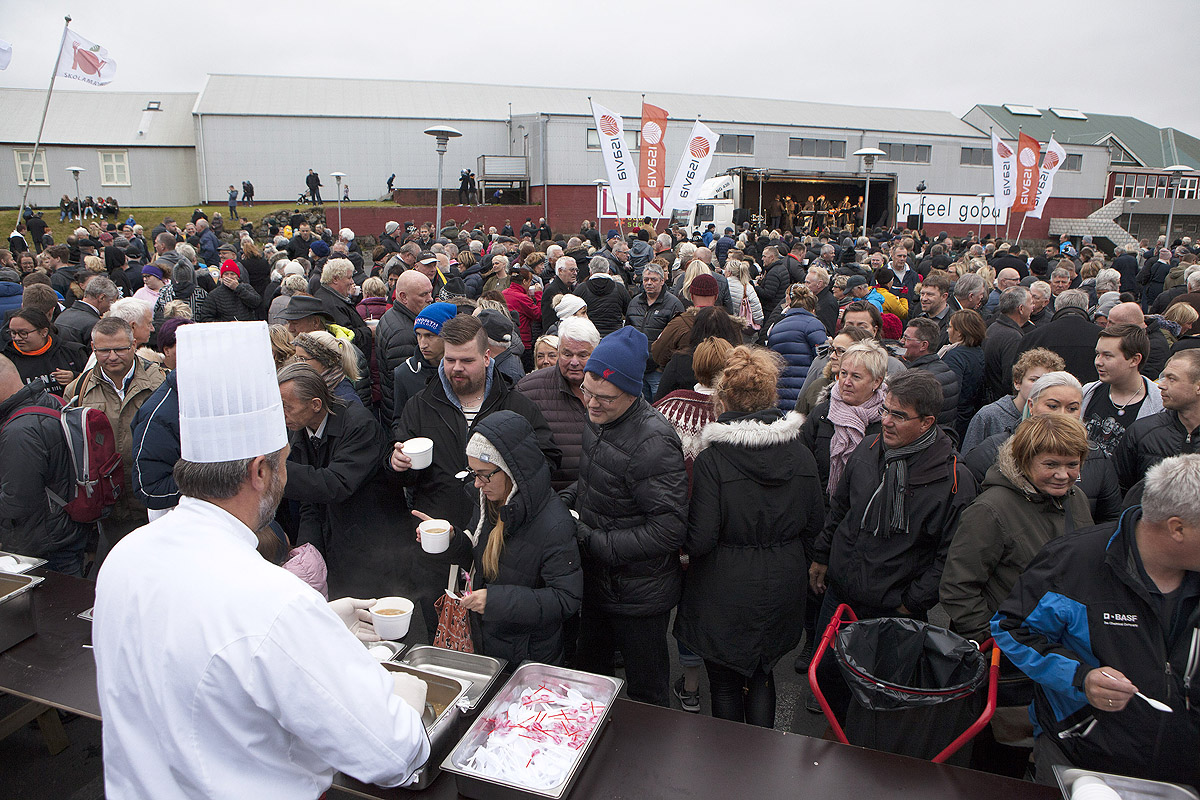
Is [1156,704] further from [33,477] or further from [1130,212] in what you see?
[1130,212]

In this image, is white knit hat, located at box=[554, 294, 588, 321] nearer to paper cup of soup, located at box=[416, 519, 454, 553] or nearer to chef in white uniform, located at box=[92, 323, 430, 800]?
paper cup of soup, located at box=[416, 519, 454, 553]

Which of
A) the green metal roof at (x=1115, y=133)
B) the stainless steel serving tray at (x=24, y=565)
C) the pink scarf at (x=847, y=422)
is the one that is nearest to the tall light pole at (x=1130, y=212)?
the green metal roof at (x=1115, y=133)

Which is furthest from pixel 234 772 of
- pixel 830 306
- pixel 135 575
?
pixel 830 306

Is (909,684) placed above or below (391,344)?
below

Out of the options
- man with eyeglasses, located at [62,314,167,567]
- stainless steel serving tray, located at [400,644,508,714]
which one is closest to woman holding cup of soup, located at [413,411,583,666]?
stainless steel serving tray, located at [400,644,508,714]

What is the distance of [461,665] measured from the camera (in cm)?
253

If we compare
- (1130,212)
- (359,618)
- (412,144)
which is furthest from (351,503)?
(1130,212)

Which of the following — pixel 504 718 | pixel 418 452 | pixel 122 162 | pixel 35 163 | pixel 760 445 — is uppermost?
pixel 122 162

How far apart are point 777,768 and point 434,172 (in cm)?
3729

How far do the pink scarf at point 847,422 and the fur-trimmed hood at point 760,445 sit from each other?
0.98m

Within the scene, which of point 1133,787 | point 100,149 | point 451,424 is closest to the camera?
point 1133,787

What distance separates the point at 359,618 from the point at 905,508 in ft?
7.60

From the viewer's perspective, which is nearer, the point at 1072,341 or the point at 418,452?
the point at 418,452

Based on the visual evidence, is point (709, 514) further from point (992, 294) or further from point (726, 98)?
point (726, 98)
